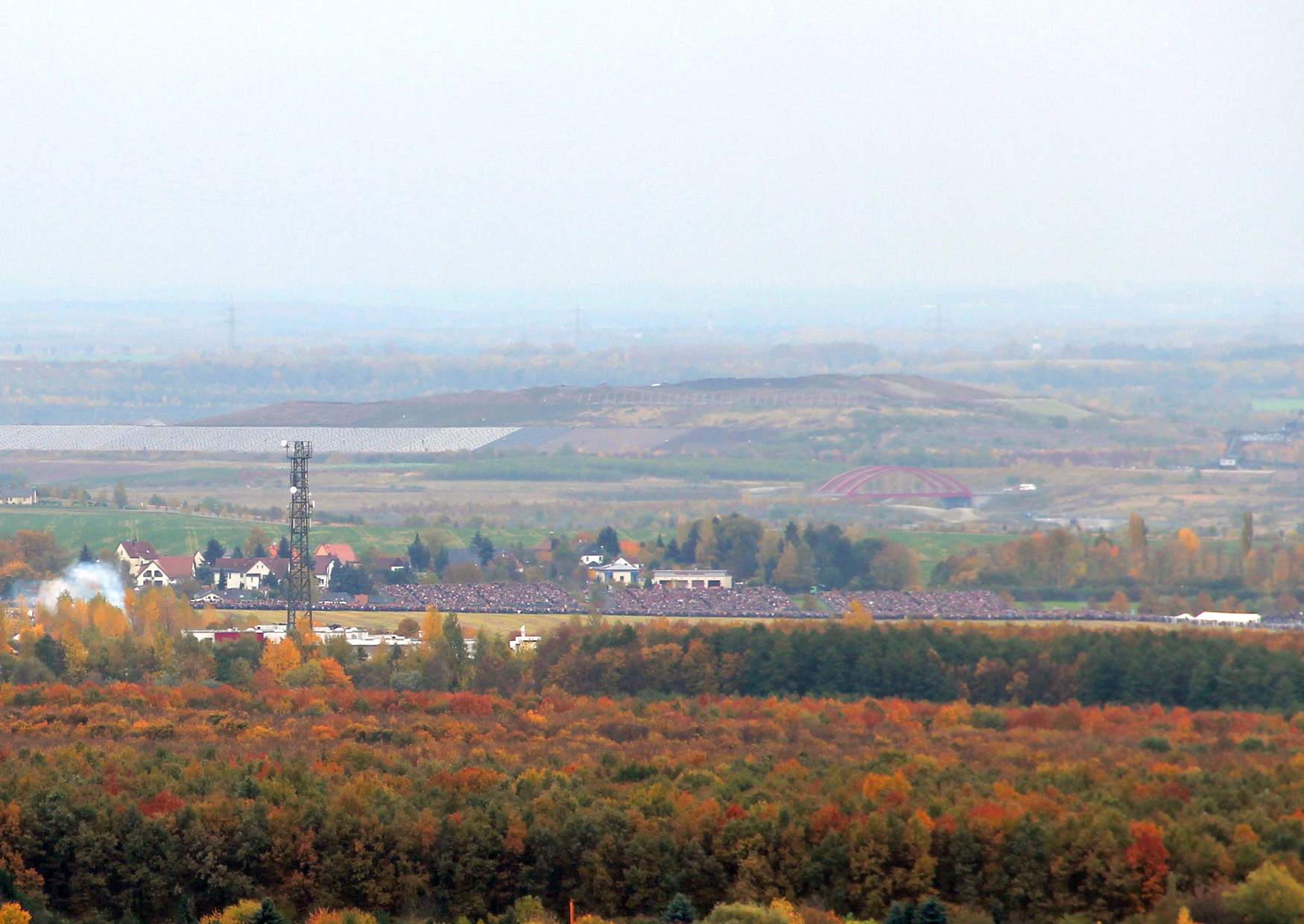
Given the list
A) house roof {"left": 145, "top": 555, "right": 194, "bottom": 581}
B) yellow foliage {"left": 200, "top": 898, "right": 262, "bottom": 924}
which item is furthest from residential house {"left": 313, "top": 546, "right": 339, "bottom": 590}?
yellow foliage {"left": 200, "top": 898, "right": 262, "bottom": 924}

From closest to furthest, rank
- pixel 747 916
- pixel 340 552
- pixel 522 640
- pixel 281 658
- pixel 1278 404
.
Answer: pixel 747 916
pixel 281 658
pixel 522 640
pixel 340 552
pixel 1278 404

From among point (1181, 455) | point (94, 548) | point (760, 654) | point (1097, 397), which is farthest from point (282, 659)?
point (1097, 397)

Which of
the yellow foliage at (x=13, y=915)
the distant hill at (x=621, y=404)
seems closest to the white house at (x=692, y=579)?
the yellow foliage at (x=13, y=915)

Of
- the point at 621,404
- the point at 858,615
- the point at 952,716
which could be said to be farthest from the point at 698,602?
the point at 621,404

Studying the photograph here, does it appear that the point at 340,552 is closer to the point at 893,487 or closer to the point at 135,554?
the point at 135,554

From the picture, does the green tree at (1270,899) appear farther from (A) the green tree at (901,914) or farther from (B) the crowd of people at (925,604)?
(B) the crowd of people at (925,604)

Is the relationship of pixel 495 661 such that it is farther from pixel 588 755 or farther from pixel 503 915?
pixel 503 915

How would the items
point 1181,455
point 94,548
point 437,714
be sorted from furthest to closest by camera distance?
point 1181,455 → point 94,548 → point 437,714
